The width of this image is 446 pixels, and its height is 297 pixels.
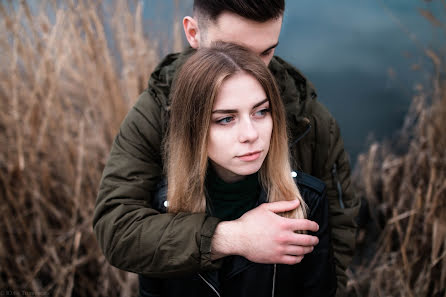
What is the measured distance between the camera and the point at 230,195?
1.22m

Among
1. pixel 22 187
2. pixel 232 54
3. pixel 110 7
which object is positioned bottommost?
pixel 22 187

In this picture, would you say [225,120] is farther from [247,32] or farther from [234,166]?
[247,32]

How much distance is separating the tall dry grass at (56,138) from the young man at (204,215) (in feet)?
2.83

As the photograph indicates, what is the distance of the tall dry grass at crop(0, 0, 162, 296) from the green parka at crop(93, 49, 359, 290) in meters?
0.85

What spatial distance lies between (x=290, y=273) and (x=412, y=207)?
1312mm

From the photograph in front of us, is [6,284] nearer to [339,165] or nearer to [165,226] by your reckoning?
[165,226]

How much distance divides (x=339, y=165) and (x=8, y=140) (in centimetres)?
180

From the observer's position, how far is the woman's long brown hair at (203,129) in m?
1.04

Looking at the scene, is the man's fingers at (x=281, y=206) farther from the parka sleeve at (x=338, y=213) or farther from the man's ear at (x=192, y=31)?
the man's ear at (x=192, y=31)

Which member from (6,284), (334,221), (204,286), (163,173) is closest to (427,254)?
(334,221)

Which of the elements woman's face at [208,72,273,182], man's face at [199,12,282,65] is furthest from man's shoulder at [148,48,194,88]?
woman's face at [208,72,273,182]

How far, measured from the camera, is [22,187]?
2.08 m

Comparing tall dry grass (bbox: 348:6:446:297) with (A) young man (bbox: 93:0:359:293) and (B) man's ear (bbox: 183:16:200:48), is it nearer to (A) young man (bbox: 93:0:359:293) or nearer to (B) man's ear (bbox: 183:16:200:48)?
(A) young man (bbox: 93:0:359:293)

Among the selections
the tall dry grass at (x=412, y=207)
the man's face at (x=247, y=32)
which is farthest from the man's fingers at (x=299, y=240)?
the tall dry grass at (x=412, y=207)
